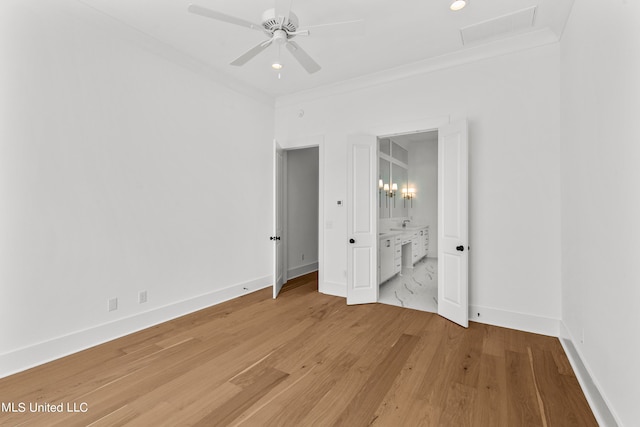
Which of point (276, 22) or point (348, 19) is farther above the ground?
point (348, 19)

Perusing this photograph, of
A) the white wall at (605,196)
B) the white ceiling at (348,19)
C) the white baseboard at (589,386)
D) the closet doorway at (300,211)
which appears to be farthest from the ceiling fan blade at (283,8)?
the white baseboard at (589,386)

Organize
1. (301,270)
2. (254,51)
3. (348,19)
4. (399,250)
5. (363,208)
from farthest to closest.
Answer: (301,270), (399,250), (363,208), (348,19), (254,51)

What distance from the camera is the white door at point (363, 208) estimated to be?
4191 millimetres

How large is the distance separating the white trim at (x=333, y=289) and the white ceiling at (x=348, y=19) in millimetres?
3132

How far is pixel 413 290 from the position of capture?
4.71 metres

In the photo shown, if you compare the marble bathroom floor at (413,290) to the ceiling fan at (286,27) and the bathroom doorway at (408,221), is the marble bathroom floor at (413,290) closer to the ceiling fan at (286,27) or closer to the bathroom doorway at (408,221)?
the bathroom doorway at (408,221)

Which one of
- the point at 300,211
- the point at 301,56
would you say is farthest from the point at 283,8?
the point at 300,211

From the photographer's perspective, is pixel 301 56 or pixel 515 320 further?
pixel 515 320

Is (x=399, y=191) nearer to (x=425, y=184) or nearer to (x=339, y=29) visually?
(x=425, y=184)

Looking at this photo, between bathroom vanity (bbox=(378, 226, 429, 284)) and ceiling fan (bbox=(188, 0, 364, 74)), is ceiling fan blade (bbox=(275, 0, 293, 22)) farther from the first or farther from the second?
bathroom vanity (bbox=(378, 226, 429, 284))

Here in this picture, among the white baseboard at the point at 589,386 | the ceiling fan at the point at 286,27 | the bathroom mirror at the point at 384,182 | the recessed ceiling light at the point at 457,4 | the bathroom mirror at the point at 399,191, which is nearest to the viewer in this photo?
the white baseboard at the point at 589,386

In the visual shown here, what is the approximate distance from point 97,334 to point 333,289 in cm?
294

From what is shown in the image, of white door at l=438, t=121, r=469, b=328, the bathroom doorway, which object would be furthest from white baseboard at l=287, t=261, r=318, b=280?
white door at l=438, t=121, r=469, b=328

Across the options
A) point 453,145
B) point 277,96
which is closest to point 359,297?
point 453,145
